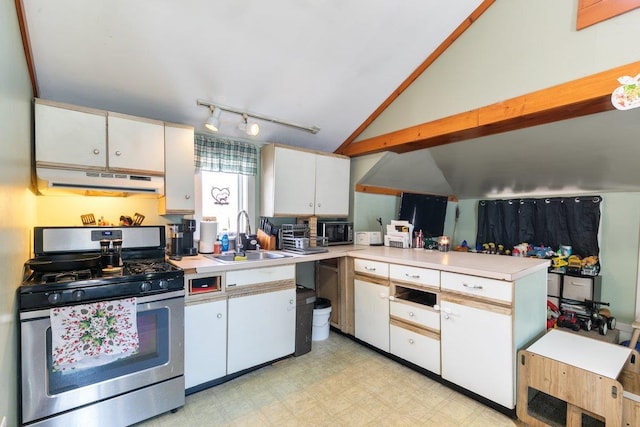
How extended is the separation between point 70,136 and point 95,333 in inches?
50.6

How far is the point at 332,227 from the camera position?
3.38m

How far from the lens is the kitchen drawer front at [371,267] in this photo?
2.59 metres

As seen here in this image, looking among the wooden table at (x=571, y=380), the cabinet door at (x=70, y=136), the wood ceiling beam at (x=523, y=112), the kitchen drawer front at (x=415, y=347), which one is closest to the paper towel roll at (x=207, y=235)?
the cabinet door at (x=70, y=136)

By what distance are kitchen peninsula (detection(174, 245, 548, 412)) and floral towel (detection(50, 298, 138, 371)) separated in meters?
0.38

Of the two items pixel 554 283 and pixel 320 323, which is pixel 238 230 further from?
pixel 554 283

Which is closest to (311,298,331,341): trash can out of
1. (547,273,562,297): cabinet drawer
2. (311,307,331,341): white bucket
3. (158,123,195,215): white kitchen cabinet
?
(311,307,331,341): white bucket

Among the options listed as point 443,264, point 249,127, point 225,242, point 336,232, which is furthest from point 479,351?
point 249,127

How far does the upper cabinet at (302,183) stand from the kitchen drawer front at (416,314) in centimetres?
131

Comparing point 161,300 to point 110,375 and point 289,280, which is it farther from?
point 289,280

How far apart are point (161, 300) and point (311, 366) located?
138cm

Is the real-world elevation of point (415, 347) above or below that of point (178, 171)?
below

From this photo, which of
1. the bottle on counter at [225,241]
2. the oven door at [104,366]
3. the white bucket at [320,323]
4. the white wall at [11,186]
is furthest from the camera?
the white bucket at [320,323]

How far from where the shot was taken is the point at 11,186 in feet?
4.31

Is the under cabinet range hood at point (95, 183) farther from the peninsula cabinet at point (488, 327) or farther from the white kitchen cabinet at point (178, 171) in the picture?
the peninsula cabinet at point (488, 327)
